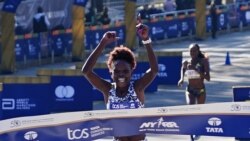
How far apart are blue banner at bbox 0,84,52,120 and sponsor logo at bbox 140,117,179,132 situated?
822cm

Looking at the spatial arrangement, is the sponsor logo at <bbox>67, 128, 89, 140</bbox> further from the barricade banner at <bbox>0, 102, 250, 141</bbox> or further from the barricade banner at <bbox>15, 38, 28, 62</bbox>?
the barricade banner at <bbox>15, 38, 28, 62</bbox>

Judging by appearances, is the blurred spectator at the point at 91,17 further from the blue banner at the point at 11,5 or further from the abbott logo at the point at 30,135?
the abbott logo at the point at 30,135

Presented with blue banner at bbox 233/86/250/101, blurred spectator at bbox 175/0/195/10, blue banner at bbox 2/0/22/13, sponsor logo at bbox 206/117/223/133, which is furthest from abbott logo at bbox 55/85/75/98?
blurred spectator at bbox 175/0/195/10

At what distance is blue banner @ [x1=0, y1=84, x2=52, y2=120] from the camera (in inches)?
665

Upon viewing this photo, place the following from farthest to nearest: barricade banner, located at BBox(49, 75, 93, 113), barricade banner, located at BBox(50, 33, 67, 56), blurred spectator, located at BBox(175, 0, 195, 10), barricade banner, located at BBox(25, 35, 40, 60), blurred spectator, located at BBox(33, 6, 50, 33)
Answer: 1. blurred spectator, located at BBox(175, 0, 195, 10)
2. blurred spectator, located at BBox(33, 6, 50, 33)
3. barricade banner, located at BBox(50, 33, 67, 56)
4. barricade banner, located at BBox(25, 35, 40, 60)
5. barricade banner, located at BBox(49, 75, 93, 113)

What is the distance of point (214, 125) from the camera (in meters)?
9.16

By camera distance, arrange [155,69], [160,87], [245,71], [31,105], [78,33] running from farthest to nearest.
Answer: [78,33] → [245,71] → [160,87] → [31,105] → [155,69]

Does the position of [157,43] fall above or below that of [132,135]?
below

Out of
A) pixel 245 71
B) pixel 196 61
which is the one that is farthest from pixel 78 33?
pixel 196 61

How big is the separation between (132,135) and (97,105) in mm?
14685

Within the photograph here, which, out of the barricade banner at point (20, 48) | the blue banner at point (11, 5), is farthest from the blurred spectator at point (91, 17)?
the blue banner at point (11, 5)

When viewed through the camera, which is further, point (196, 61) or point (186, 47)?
point (186, 47)

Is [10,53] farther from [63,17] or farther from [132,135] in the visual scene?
[132,135]

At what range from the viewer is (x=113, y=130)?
8625 mm
